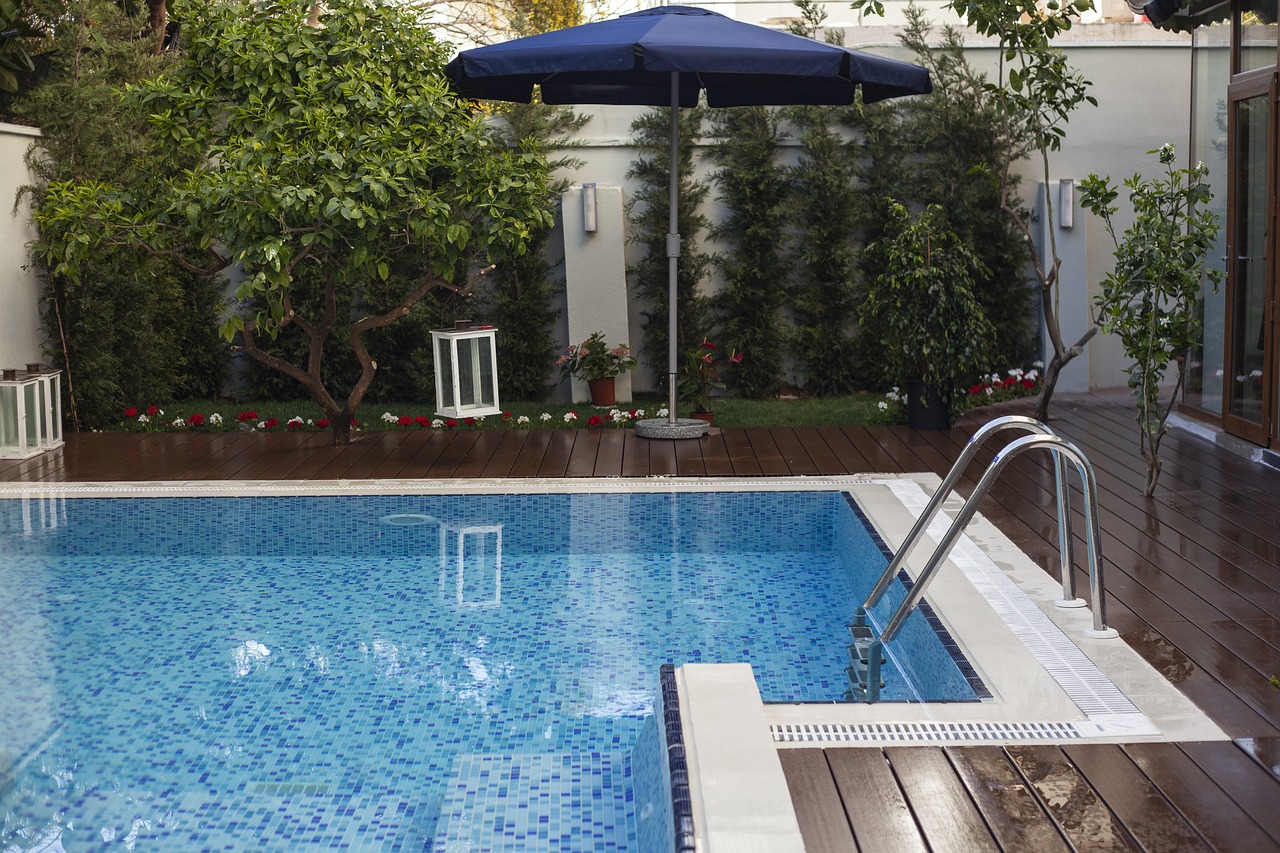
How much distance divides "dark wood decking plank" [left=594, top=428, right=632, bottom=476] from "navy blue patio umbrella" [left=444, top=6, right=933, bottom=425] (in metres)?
0.41

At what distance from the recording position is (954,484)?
158 inches

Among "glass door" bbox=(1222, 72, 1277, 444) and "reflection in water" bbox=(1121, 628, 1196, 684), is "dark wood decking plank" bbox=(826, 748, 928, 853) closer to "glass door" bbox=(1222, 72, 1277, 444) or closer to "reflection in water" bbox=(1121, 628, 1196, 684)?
"reflection in water" bbox=(1121, 628, 1196, 684)

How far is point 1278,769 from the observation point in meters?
2.93

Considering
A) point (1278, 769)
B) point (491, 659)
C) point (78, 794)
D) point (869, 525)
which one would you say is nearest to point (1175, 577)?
point (869, 525)

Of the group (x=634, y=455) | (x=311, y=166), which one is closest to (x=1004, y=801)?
(x=634, y=455)

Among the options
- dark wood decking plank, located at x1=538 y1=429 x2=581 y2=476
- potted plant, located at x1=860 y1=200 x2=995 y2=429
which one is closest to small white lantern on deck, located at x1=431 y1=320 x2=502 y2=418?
dark wood decking plank, located at x1=538 y1=429 x2=581 y2=476

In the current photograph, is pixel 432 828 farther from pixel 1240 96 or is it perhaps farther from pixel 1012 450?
pixel 1240 96

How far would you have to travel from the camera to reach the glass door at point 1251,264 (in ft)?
22.4

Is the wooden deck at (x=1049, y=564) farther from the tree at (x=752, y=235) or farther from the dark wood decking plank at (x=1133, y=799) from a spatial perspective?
the tree at (x=752, y=235)

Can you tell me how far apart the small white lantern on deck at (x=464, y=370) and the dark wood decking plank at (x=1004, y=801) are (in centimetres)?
502

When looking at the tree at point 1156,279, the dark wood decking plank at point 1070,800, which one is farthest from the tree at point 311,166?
the dark wood decking plank at point 1070,800

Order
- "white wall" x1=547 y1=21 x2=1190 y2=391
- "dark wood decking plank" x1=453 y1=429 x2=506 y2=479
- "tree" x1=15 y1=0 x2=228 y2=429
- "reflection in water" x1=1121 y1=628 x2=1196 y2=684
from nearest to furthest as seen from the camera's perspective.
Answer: "reflection in water" x1=1121 y1=628 x2=1196 y2=684 → "dark wood decking plank" x1=453 y1=429 x2=506 y2=479 → "tree" x1=15 y1=0 x2=228 y2=429 → "white wall" x1=547 y1=21 x2=1190 y2=391

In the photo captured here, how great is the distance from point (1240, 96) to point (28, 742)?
277 inches

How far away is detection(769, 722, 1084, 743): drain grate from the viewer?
3.08m
